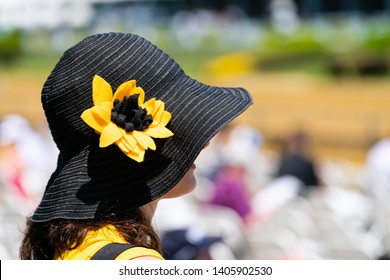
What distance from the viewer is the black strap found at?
1.58 metres

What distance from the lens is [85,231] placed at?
1688 mm

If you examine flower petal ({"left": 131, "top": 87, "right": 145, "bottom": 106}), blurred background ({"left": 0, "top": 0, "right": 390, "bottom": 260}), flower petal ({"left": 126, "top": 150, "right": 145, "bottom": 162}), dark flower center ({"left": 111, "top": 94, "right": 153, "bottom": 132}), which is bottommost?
blurred background ({"left": 0, "top": 0, "right": 390, "bottom": 260})

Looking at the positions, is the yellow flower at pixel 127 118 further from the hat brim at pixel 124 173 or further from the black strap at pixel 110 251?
the black strap at pixel 110 251

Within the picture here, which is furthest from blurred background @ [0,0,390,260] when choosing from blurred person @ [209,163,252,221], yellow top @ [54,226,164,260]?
yellow top @ [54,226,164,260]

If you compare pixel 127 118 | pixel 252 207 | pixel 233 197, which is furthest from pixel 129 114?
pixel 252 207

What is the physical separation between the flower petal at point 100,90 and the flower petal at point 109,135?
0.19 ft

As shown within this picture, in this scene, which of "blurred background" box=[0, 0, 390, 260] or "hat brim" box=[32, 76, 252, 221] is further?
"blurred background" box=[0, 0, 390, 260]

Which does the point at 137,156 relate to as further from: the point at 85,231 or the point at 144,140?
the point at 85,231

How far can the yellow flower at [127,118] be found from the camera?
1649 mm

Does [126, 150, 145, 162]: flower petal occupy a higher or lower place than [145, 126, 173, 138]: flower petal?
lower

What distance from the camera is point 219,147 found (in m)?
8.91

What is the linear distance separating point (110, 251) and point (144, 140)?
0.23 metres

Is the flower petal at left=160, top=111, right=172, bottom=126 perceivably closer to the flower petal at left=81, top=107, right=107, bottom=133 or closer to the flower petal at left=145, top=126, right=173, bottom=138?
the flower petal at left=145, top=126, right=173, bottom=138

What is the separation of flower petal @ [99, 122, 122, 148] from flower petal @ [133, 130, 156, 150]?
0.11ft
